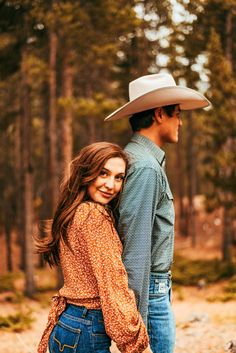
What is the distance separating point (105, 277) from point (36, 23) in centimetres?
1258

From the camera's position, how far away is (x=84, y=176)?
295 centimetres

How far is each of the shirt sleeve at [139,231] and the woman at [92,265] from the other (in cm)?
8

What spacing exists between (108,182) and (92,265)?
0.46m

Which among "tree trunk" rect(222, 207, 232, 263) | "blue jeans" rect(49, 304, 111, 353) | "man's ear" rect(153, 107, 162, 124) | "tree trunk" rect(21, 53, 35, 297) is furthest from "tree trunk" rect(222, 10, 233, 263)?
"blue jeans" rect(49, 304, 111, 353)

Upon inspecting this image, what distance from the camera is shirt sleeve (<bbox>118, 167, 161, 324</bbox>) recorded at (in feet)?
9.14

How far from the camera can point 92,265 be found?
2.68m

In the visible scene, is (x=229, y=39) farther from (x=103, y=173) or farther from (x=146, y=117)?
(x=103, y=173)

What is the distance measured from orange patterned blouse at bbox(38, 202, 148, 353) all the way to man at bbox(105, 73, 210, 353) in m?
0.11

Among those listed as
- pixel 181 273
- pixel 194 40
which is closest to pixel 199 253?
pixel 181 273

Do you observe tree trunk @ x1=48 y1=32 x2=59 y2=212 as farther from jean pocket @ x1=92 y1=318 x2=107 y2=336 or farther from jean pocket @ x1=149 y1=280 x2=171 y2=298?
jean pocket @ x1=92 y1=318 x2=107 y2=336

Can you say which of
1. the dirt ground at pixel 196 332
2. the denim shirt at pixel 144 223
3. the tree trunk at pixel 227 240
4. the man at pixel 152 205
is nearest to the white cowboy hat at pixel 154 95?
the man at pixel 152 205

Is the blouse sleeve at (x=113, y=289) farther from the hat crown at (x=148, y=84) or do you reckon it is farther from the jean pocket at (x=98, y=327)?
the hat crown at (x=148, y=84)

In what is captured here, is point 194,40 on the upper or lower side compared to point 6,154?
upper

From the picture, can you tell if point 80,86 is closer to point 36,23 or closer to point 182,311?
point 36,23
